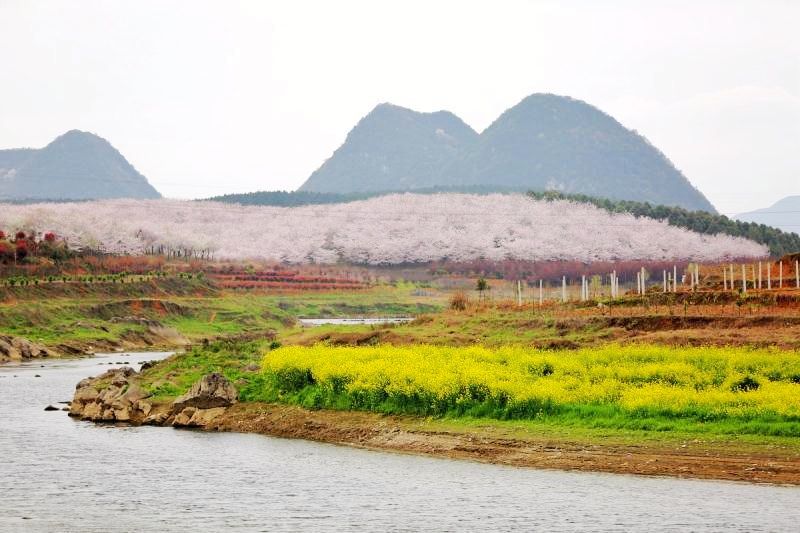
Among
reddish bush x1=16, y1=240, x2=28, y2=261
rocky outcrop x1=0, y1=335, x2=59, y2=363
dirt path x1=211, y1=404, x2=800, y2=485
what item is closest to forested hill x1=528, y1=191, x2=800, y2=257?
reddish bush x1=16, y1=240, x2=28, y2=261

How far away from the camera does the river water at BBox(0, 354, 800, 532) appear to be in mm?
28688

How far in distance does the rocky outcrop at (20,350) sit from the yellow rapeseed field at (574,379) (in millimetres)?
47768

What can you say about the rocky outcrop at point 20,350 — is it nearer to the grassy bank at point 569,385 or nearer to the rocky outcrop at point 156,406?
the rocky outcrop at point 156,406

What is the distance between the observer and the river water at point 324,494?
28688 millimetres

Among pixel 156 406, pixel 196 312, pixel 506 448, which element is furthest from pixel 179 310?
pixel 506 448

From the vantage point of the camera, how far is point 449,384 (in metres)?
42.9

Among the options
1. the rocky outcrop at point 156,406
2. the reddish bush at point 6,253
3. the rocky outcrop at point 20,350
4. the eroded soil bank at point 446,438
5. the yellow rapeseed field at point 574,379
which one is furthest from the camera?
the reddish bush at point 6,253

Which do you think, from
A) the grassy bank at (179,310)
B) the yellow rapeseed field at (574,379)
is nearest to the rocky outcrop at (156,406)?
the yellow rapeseed field at (574,379)

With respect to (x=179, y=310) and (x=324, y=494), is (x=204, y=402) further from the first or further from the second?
(x=179, y=310)

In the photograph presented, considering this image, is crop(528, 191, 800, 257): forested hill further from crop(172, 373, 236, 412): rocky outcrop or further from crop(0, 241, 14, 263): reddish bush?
crop(172, 373, 236, 412): rocky outcrop

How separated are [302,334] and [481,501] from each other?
37888 millimetres

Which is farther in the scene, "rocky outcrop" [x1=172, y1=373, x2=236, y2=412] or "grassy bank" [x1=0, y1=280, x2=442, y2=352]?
"grassy bank" [x1=0, y1=280, x2=442, y2=352]

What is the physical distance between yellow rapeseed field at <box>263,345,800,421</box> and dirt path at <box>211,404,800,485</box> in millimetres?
1516

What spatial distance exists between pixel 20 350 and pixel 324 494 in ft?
218
